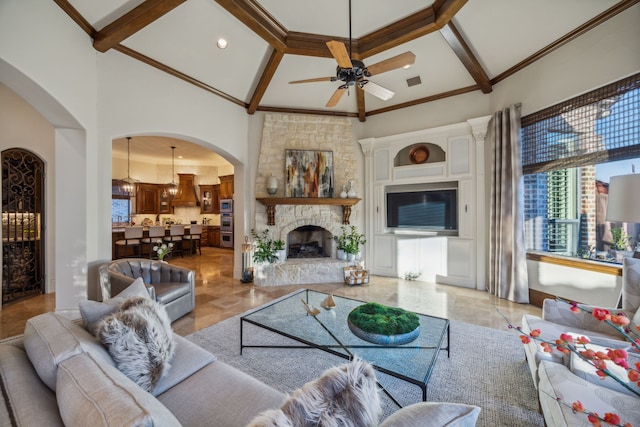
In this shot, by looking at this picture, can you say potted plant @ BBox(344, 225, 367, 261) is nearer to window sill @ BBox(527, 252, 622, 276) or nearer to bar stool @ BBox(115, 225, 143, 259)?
window sill @ BBox(527, 252, 622, 276)

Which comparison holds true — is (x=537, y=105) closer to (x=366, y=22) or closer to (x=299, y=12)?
(x=366, y=22)

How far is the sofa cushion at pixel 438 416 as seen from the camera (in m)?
0.72

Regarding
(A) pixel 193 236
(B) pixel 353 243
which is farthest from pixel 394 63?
(A) pixel 193 236

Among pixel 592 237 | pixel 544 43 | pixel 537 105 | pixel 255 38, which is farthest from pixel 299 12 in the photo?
pixel 592 237

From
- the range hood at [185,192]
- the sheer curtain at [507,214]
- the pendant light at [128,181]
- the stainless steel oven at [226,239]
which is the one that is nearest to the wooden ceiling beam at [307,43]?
the sheer curtain at [507,214]

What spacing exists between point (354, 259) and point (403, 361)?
345cm

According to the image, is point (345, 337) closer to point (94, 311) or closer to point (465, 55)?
point (94, 311)

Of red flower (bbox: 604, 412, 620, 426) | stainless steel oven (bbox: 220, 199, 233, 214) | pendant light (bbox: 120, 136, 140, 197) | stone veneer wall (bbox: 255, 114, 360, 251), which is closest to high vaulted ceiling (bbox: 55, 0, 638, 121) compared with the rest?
stone veneer wall (bbox: 255, 114, 360, 251)

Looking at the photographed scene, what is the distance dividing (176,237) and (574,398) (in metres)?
8.23

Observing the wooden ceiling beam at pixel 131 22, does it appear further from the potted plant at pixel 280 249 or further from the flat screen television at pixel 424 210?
the flat screen television at pixel 424 210

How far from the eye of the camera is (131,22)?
2.94 m

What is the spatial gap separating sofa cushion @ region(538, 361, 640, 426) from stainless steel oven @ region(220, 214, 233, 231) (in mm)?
8508

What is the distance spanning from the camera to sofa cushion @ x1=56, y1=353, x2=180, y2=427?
2.45 feet

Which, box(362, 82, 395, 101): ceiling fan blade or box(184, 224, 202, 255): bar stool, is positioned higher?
box(362, 82, 395, 101): ceiling fan blade
